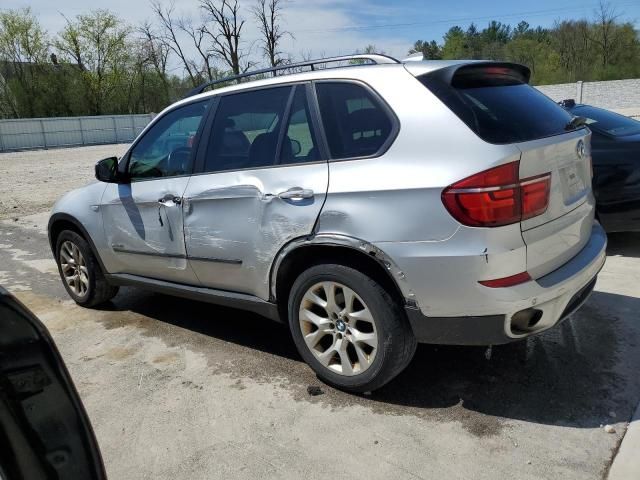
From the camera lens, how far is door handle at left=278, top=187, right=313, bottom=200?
3086mm

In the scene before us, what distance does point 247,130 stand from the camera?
365cm

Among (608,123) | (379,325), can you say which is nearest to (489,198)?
(379,325)

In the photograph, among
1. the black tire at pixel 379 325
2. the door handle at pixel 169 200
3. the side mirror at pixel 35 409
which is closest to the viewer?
the side mirror at pixel 35 409

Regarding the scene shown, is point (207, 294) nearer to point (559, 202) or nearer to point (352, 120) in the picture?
point (352, 120)

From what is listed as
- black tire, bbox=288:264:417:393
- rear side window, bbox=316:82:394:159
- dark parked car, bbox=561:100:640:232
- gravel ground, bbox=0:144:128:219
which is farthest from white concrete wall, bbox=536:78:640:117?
black tire, bbox=288:264:417:393

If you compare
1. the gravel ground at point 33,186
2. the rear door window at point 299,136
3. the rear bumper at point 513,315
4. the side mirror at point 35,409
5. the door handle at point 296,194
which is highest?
the rear door window at point 299,136

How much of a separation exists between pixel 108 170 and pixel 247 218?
1630mm

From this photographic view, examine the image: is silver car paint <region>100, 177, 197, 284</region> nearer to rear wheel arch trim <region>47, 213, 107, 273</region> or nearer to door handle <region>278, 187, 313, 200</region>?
rear wheel arch trim <region>47, 213, 107, 273</region>

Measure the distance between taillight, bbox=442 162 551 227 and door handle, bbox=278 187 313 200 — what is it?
0.80 m

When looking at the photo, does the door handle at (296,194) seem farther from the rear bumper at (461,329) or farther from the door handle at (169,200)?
the door handle at (169,200)

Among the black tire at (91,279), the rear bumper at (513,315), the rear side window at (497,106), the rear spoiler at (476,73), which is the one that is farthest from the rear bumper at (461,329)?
the black tire at (91,279)

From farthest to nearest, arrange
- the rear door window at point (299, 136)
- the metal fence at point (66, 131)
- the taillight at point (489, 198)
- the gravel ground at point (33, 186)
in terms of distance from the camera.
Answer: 1. the metal fence at point (66, 131)
2. the gravel ground at point (33, 186)
3. the rear door window at point (299, 136)
4. the taillight at point (489, 198)

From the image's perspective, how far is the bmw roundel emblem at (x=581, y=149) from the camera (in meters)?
3.15

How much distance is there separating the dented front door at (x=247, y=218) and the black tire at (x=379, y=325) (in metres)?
0.28
